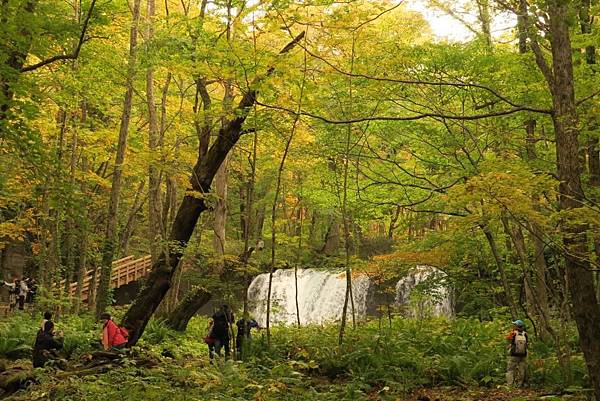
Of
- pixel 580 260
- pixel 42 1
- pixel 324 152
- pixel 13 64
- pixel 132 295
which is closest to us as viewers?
pixel 580 260

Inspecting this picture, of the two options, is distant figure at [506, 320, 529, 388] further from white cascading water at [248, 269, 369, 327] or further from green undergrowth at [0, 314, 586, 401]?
white cascading water at [248, 269, 369, 327]

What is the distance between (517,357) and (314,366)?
160 inches

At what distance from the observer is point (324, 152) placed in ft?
46.3

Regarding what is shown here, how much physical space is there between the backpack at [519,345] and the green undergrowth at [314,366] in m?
0.62

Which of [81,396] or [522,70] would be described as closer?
[81,396]

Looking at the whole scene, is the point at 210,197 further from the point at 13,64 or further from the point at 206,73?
the point at 13,64

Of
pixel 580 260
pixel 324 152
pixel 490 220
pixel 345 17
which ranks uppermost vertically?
pixel 345 17

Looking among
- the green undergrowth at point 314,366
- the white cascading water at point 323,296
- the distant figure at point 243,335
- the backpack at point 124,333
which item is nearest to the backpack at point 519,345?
the green undergrowth at point 314,366

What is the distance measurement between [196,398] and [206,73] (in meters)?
6.11

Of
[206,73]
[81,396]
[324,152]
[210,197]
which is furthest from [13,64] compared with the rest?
[324,152]

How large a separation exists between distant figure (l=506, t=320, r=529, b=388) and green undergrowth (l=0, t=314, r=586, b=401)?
0.97 feet

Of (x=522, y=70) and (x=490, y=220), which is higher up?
(x=522, y=70)

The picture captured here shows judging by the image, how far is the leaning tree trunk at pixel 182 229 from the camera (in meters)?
11.0

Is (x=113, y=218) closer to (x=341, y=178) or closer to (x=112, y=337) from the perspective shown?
(x=112, y=337)
